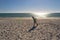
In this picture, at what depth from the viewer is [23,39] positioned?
9109 millimetres

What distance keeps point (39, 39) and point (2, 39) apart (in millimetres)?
2474

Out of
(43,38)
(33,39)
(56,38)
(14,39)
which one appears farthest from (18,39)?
(56,38)

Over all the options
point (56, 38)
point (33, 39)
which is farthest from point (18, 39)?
point (56, 38)

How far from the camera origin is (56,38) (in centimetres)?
933

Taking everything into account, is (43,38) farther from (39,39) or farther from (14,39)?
(14,39)

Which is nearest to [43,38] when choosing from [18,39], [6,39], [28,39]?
[28,39]

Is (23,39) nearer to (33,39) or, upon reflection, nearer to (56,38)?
(33,39)

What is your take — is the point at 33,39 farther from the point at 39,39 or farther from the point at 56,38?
the point at 56,38

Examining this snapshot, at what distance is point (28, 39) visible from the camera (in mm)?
9078

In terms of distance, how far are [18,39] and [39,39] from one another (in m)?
1.40

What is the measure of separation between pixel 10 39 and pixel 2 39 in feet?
1.74

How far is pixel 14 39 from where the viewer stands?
358 inches

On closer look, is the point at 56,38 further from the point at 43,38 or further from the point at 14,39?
the point at 14,39

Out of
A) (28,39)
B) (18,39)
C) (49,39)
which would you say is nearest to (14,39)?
(18,39)
